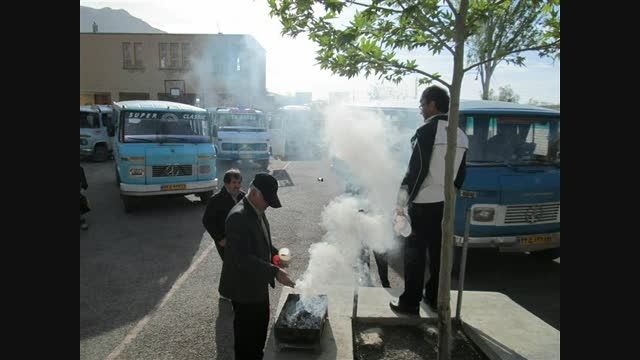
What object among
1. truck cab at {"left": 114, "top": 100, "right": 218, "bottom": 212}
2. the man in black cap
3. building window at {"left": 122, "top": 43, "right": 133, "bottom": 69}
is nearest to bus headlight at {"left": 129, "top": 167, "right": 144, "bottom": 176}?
truck cab at {"left": 114, "top": 100, "right": 218, "bottom": 212}

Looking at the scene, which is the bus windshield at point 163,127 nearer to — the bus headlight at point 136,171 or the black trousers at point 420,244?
the bus headlight at point 136,171

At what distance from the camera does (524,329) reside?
4.05m

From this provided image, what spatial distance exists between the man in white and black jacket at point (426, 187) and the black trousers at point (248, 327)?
1519 millimetres

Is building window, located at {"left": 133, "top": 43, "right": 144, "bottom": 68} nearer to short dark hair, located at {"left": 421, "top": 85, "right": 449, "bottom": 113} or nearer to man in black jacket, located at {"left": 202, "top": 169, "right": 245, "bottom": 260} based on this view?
man in black jacket, located at {"left": 202, "top": 169, "right": 245, "bottom": 260}

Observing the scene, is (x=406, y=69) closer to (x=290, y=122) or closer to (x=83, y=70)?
(x=290, y=122)

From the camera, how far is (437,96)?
402 centimetres

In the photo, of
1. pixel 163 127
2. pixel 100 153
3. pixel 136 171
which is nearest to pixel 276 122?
pixel 100 153

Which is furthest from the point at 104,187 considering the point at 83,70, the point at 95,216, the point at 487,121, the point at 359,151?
the point at 83,70

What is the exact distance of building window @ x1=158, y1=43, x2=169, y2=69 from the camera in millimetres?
38094

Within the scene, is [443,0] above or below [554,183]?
above

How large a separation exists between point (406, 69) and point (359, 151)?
3.15 m

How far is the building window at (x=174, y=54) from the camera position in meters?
38.2

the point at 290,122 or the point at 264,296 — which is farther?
the point at 290,122

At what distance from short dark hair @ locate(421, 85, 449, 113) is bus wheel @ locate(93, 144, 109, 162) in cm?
2018
